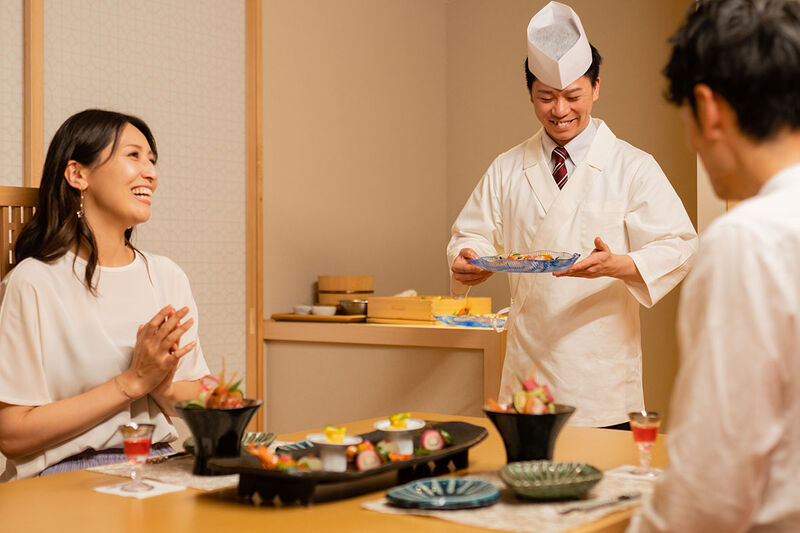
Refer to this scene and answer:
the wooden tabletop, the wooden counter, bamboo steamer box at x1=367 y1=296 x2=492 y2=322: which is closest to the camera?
the wooden tabletop

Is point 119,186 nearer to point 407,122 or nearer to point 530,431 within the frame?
point 530,431

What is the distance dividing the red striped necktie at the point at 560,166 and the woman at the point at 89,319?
1.17 m

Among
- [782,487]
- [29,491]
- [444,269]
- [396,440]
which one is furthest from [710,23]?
[444,269]

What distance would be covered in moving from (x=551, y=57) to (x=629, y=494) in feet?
5.12

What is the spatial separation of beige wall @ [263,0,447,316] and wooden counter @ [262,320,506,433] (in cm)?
29

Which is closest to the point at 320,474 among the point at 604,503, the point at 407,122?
the point at 604,503

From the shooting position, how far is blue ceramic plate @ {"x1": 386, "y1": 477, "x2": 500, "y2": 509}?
4.07 ft

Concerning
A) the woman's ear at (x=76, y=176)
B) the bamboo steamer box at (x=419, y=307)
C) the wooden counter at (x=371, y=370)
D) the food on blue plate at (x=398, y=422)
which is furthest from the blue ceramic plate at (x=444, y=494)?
the bamboo steamer box at (x=419, y=307)

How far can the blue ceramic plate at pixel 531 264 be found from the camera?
2.37 m

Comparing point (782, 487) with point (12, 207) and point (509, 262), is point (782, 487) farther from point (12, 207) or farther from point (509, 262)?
point (12, 207)

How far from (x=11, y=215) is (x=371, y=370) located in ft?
5.35

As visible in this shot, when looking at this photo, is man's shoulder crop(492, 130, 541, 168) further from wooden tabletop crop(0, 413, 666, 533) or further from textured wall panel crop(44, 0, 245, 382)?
wooden tabletop crop(0, 413, 666, 533)

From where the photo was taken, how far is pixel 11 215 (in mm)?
2143

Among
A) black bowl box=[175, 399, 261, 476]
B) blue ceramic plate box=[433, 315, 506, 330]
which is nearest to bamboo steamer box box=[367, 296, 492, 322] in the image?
blue ceramic plate box=[433, 315, 506, 330]
